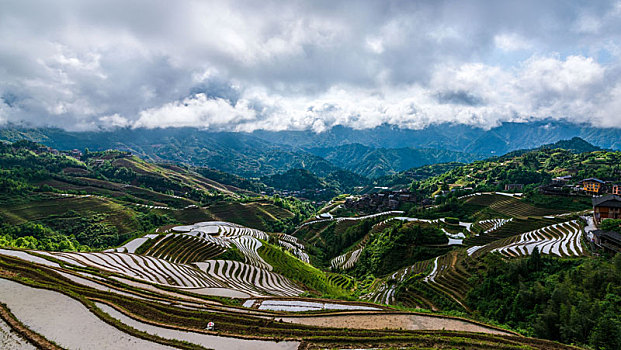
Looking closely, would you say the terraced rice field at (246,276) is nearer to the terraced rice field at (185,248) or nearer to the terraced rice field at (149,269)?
the terraced rice field at (149,269)

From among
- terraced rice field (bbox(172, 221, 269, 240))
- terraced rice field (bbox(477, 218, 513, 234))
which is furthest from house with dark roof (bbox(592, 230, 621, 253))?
terraced rice field (bbox(172, 221, 269, 240))

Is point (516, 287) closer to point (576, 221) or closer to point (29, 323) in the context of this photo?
point (576, 221)

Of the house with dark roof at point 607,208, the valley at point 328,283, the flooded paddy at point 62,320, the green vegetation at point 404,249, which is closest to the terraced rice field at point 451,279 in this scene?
the valley at point 328,283

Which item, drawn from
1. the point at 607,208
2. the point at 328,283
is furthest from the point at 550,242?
the point at 328,283

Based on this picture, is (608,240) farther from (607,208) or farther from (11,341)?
(11,341)

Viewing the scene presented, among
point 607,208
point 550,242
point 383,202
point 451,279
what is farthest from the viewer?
point 383,202

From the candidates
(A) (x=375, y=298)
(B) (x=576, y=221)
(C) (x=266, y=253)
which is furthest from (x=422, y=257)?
(C) (x=266, y=253)

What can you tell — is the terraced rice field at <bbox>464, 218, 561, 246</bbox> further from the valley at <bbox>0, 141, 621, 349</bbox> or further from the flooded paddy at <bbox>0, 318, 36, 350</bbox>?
the flooded paddy at <bbox>0, 318, 36, 350</bbox>
